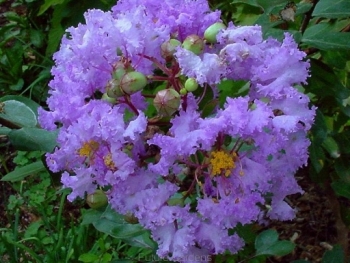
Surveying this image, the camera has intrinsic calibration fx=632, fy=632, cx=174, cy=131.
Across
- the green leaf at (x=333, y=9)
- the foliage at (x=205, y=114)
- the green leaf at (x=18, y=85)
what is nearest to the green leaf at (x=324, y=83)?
the foliage at (x=205, y=114)

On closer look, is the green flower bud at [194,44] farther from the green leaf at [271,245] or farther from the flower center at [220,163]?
the green leaf at [271,245]

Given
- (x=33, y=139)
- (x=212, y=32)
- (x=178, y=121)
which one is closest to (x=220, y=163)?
(x=178, y=121)

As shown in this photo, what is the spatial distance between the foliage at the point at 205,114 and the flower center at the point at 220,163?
0.30 ft

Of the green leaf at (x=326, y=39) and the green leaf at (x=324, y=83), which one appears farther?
the green leaf at (x=324, y=83)

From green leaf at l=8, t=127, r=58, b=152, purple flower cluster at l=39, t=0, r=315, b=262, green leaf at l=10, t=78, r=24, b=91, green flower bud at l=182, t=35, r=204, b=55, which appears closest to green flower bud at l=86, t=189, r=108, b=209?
purple flower cluster at l=39, t=0, r=315, b=262

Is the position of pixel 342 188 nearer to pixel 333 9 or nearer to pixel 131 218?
pixel 333 9

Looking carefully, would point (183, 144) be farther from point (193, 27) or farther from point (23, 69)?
point (23, 69)

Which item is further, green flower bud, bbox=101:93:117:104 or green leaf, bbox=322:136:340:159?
green leaf, bbox=322:136:340:159

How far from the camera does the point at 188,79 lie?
86 cm

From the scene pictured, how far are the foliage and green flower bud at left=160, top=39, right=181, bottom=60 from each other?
0.10 meters

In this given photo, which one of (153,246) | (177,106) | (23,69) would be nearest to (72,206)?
(23,69)

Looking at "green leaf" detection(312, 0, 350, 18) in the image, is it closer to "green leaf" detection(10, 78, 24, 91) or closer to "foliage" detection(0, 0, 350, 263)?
"foliage" detection(0, 0, 350, 263)

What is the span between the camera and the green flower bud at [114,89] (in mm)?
864

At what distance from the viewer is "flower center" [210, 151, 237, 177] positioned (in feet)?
2.85
